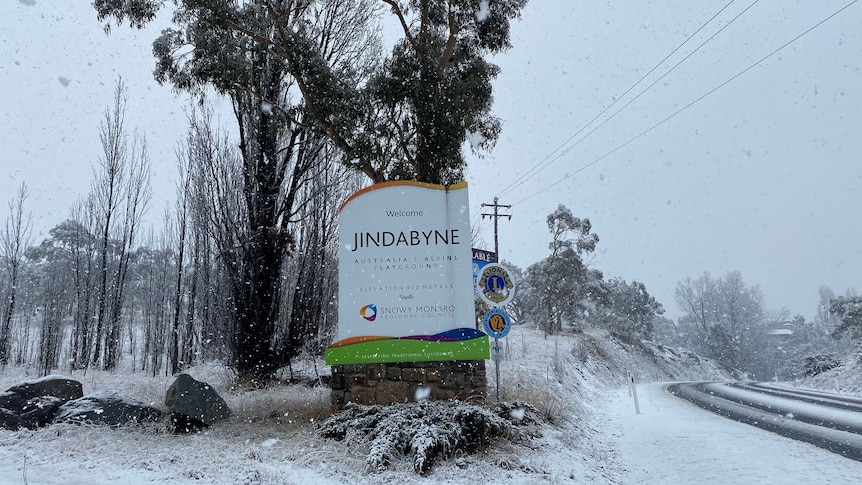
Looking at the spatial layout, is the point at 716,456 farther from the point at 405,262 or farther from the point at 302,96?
the point at 302,96

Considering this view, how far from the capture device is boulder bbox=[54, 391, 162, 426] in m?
6.52

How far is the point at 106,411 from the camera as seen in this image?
263 inches

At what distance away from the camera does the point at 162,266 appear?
2283 centimetres

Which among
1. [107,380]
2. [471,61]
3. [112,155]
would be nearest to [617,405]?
[471,61]

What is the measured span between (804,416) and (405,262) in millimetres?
8432

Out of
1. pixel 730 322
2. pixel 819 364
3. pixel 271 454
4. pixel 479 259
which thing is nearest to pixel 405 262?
pixel 479 259

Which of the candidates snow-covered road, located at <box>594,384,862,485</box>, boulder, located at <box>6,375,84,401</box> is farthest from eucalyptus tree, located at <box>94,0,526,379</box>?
snow-covered road, located at <box>594,384,862,485</box>

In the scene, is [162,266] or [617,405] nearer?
[617,405]

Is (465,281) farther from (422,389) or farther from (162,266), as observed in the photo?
(162,266)

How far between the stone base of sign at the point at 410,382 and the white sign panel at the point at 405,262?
537 millimetres

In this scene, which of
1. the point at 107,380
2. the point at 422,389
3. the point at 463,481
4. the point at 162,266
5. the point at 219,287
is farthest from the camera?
the point at 162,266

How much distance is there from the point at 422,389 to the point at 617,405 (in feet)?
28.1

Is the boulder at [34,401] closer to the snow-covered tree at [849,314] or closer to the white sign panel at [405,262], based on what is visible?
the white sign panel at [405,262]

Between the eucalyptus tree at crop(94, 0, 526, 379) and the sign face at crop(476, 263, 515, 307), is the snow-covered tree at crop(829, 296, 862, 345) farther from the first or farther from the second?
the sign face at crop(476, 263, 515, 307)
